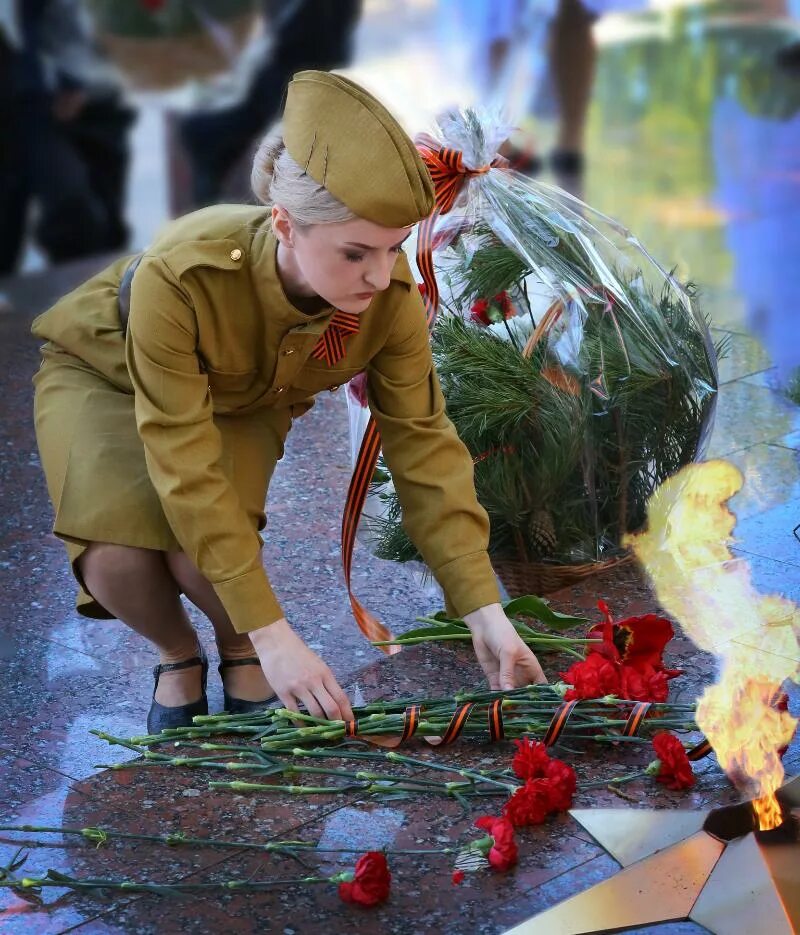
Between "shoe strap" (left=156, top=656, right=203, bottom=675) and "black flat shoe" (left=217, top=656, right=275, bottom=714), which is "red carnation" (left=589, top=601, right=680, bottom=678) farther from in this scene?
"shoe strap" (left=156, top=656, right=203, bottom=675)

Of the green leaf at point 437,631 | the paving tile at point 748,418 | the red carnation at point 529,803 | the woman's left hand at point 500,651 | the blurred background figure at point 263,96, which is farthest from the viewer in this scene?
the blurred background figure at point 263,96

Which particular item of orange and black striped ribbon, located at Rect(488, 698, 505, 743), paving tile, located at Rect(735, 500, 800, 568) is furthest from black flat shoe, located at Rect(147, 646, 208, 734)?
paving tile, located at Rect(735, 500, 800, 568)

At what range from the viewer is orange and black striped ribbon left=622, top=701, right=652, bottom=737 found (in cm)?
176

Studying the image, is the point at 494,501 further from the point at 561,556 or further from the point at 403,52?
the point at 403,52

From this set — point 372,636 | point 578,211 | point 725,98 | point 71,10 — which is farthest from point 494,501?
point 71,10

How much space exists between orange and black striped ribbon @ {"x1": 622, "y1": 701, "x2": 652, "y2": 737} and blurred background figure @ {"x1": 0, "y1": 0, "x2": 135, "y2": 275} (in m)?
3.98

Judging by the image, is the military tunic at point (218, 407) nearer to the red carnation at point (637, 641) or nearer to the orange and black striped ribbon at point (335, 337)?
the orange and black striped ribbon at point (335, 337)

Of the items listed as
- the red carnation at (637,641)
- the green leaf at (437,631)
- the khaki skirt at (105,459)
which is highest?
the khaki skirt at (105,459)

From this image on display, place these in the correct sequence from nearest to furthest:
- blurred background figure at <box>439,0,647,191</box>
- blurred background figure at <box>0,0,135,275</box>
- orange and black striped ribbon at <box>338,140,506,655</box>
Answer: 1. orange and black striped ribbon at <box>338,140,506,655</box>
2. blurred background figure at <box>439,0,647,191</box>
3. blurred background figure at <box>0,0,135,275</box>

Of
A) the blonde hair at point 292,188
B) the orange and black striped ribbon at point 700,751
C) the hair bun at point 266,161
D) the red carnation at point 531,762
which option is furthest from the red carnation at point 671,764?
the hair bun at point 266,161

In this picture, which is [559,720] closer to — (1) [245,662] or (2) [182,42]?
(1) [245,662]

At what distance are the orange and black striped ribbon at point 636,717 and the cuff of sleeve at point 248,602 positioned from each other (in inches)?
17.9

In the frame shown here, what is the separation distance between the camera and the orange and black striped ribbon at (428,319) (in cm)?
219

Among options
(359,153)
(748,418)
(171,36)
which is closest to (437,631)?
(359,153)
